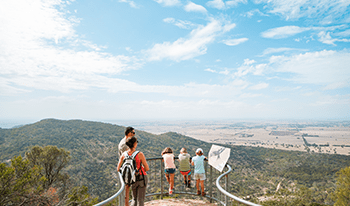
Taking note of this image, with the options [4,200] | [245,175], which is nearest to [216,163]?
[4,200]

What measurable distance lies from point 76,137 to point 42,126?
14760mm

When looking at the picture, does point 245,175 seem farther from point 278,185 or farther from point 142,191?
point 142,191

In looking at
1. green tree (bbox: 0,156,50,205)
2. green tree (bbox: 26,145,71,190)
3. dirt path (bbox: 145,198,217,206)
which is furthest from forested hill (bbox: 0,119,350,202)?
dirt path (bbox: 145,198,217,206)

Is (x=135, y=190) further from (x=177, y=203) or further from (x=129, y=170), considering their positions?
(x=177, y=203)

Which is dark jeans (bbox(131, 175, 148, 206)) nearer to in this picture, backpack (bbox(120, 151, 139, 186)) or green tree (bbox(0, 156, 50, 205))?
backpack (bbox(120, 151, 139, 186))

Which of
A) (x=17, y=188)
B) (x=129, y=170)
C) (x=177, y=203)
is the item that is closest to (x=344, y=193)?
(x=177, y=203)

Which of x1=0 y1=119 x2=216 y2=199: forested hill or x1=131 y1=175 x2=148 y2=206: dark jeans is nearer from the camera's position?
x1=131 y1=175 x2=148 y2=206: dark jeans

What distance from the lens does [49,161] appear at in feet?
67.2

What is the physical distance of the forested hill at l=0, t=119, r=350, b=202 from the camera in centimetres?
3241

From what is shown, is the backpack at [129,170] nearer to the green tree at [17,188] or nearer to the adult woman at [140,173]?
the adult woman at [140,173]

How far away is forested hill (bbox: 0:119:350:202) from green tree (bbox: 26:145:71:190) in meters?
6.66

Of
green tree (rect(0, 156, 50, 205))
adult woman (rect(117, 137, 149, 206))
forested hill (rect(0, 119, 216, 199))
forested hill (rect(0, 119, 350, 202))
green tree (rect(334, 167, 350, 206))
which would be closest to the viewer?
adult woman (rect(117, 137, 149, 206))

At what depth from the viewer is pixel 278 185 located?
40.2m

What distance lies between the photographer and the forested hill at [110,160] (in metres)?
32.4
